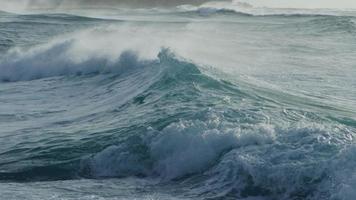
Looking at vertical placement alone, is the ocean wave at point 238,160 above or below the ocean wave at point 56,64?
above

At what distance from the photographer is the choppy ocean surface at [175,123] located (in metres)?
9.42

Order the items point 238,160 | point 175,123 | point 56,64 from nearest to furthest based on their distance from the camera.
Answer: point 238,160 → point 175,123 → point 56,64

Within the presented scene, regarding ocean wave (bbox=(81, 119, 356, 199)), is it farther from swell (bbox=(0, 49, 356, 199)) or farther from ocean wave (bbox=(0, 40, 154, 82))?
ocean wave (bbox=(0, 40, 154, 82))

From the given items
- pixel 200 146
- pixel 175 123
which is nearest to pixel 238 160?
pixel 200 146

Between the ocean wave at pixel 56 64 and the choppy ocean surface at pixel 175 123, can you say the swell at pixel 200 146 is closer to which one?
the choppy ocean surface at pixel 175 123

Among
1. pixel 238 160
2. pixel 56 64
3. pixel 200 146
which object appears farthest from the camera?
pixel 56 64

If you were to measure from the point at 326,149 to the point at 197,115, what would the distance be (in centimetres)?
248

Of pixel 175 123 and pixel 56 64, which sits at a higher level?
pixel 175 123

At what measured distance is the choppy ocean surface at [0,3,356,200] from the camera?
9.42 metres

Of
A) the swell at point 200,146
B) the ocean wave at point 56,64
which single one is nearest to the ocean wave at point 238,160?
the swell at point 200,146

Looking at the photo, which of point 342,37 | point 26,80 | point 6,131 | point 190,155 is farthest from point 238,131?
point 342,37

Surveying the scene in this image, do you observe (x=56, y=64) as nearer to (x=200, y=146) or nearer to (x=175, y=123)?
(x=175, y=123)

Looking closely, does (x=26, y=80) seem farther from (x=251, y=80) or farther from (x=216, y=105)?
(x=216, y=105)

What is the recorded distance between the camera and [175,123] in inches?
444
